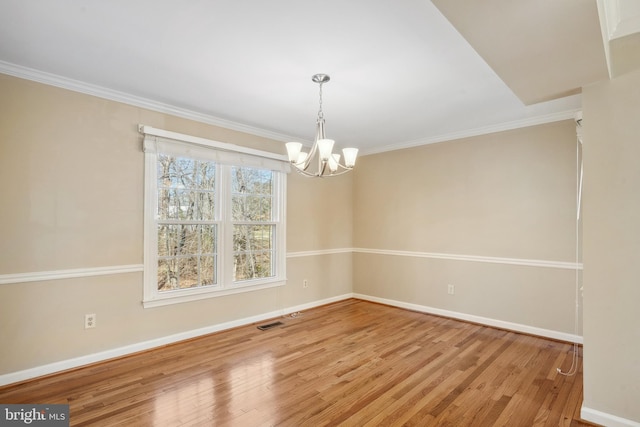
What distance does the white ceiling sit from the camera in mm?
1896

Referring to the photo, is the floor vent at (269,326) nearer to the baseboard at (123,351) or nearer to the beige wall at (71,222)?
the baseboard at (123,351)

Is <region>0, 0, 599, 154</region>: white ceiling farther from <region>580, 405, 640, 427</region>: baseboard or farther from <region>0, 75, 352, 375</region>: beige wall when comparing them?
<region>580, 405, 640, 427</region>: baseboard

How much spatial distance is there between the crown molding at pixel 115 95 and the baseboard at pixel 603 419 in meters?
4.13

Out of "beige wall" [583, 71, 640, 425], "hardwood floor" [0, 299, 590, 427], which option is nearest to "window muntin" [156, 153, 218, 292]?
"hardwood floor" [0, 299, 590, 427]

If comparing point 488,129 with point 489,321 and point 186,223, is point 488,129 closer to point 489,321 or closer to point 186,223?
point 489,321

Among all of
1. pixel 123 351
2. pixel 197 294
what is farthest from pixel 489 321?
pixel 123 351

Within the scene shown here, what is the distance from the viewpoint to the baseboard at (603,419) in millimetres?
2024

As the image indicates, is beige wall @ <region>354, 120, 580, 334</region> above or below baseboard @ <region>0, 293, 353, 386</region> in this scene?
above

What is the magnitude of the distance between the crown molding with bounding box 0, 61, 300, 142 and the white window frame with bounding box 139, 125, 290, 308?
263 mm

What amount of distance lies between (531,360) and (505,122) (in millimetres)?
2672

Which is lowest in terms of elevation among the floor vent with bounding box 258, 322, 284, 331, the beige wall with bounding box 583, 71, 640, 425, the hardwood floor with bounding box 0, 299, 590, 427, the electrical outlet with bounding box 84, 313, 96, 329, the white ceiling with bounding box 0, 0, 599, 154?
the floor vent with bounding box 258, 322, 284, 331

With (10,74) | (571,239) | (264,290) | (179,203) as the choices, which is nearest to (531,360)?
(571,239)

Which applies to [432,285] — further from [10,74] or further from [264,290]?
[10,74]

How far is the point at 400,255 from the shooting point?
5008 millimetres
